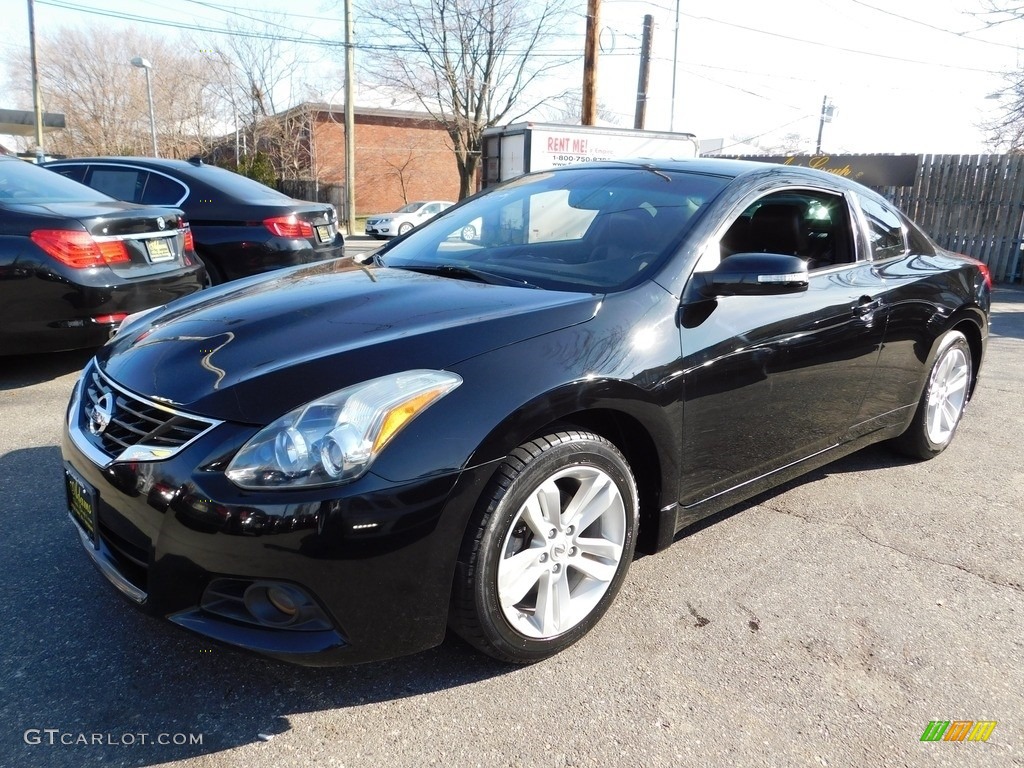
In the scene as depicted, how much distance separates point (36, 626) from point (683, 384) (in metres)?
2.25

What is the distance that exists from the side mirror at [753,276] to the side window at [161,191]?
18.7 ft

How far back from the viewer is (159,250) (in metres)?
5.30

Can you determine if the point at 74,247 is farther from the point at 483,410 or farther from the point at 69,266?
the point at 483,410

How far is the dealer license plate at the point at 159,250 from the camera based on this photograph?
5.23m

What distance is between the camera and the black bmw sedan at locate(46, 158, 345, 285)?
22.1 ft

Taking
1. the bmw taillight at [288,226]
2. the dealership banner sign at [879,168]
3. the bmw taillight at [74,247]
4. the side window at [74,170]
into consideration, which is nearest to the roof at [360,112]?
the dealership banner sign at [879,168]

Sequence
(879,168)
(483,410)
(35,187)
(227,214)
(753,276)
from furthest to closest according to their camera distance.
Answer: (879,168) → (227,214) → (35,187) → (753,276) → (483,410)

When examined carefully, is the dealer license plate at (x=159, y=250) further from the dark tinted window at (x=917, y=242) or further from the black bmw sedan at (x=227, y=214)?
the dark tinted window at (x=917, y=242)

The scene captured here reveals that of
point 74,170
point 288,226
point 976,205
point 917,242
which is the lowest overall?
point 288,226

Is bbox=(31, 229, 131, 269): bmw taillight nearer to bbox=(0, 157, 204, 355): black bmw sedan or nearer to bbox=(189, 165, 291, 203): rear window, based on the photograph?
bbox=(0, 157, 204, 355): black bmw sedan

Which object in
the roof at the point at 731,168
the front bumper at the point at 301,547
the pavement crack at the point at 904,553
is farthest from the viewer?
the roof at the point at 731,168

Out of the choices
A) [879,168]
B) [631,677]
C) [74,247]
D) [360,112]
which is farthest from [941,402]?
[360,112]

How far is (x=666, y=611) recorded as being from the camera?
2.71 metres

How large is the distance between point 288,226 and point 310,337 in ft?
16.0
